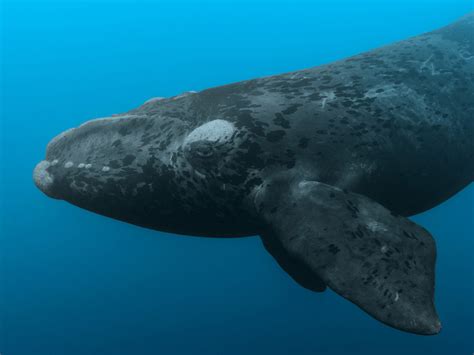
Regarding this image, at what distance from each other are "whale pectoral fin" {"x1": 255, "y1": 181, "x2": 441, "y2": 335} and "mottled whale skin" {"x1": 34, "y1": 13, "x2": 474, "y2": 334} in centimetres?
1

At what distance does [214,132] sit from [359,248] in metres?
1.79

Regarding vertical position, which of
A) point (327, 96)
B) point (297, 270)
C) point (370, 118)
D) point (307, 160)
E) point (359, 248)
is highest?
point (327, 96)

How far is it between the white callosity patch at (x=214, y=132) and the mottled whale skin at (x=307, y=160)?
15mm

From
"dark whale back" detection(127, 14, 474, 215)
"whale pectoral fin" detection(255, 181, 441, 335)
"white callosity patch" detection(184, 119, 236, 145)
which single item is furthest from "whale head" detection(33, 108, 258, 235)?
"whale pectoral fin" detection(255, 181, 441, 335)

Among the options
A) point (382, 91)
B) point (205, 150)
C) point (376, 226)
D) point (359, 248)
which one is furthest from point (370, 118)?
point (205, 150)

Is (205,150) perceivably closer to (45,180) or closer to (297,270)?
(45,180)

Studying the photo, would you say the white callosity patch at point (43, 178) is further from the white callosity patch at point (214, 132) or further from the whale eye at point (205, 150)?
the whale eye at point (205, 150)

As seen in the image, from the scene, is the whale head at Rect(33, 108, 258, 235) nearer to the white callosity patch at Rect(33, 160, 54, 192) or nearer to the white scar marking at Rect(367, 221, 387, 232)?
the white callosity patch at Rect(33, 160, 54, 192)

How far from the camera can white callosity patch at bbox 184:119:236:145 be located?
4.62m

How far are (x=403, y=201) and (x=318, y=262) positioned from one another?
185cm

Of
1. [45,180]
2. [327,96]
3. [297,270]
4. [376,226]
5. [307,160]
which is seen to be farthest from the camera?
[297,270]

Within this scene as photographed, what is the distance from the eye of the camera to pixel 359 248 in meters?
3.86

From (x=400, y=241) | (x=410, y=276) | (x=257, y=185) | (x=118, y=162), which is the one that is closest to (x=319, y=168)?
(x=257, y=185)

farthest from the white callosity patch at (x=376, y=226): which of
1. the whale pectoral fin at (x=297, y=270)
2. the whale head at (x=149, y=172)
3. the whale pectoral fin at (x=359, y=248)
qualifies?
the whale pectoral fin at (x=297, y=270)
